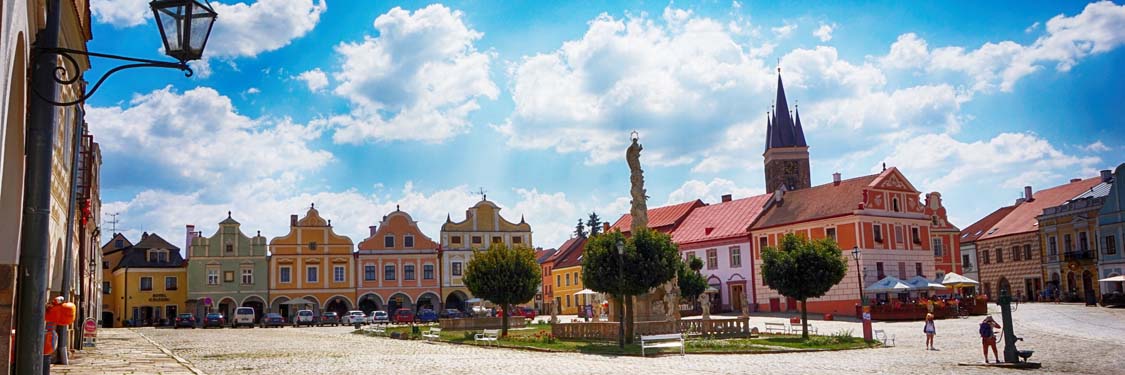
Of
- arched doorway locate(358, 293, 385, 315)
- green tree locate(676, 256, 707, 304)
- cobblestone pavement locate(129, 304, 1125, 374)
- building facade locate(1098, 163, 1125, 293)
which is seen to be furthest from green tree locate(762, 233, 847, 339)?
arched doorway locate(358, 293, 385, 315)

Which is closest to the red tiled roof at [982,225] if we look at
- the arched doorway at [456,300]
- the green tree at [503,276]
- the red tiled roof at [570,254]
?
the red tiled roof at [570,254]

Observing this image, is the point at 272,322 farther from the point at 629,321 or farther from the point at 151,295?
the point at 629,321

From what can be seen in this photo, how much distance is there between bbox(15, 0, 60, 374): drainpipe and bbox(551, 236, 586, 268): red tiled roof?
225 ft

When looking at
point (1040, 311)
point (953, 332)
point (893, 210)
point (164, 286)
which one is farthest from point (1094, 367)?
point (164, 286)

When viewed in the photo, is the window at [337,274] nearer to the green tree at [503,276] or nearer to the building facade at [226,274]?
the building facade at [226,274]

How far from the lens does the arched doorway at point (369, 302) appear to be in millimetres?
73000

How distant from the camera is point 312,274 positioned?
7206 cm

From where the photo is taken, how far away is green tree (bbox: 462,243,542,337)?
37.9 metres

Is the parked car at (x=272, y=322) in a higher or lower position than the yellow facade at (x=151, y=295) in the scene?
lower

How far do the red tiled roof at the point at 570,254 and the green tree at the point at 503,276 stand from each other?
1457 inches

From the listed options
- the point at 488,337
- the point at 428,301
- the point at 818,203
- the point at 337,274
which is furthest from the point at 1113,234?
the point at 337,274

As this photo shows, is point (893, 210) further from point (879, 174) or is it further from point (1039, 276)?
point (1039, 276)

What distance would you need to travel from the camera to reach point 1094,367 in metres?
19.5

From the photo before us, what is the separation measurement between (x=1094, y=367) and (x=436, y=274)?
2319 inches
